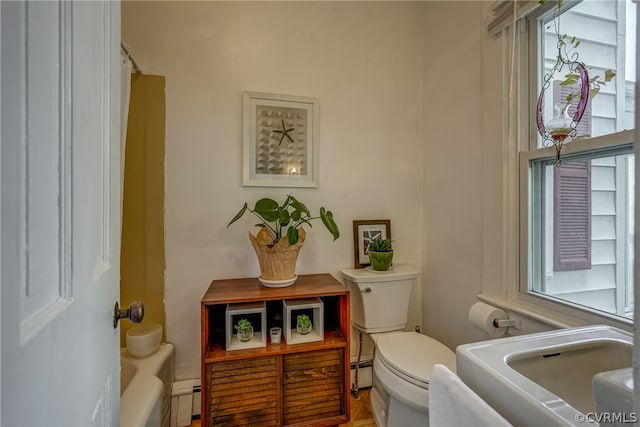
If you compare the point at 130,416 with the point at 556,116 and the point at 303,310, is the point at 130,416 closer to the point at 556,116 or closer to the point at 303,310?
the point at 303,310

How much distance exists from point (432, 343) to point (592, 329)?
0.71m

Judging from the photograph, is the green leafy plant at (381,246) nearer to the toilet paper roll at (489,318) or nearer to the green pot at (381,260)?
the green pot at (381,260)

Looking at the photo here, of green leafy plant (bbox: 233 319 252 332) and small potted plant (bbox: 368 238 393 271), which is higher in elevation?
small potted plant (bbox: 368 238 393 271)

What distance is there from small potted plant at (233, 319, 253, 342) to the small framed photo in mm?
735

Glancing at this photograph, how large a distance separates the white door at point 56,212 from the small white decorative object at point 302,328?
0.79m

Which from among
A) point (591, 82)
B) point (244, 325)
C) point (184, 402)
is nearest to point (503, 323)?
point (591, 82)

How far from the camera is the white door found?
0.28 meters

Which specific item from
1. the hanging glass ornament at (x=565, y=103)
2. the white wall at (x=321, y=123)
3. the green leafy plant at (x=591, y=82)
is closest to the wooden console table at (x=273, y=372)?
the white wall at (x=321, y=123)

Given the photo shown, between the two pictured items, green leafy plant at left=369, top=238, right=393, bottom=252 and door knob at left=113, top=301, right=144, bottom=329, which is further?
green leafy plant at left=369, top=238, right=393, bottom=252

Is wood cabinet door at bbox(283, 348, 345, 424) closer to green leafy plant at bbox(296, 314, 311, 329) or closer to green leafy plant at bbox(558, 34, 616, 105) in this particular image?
green leafy plant at bbox(296, 314, 311, 329)

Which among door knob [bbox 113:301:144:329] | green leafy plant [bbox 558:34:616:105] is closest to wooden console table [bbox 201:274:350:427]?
door knob [bbox 113:301:144:329]

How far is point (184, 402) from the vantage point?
1.50 m

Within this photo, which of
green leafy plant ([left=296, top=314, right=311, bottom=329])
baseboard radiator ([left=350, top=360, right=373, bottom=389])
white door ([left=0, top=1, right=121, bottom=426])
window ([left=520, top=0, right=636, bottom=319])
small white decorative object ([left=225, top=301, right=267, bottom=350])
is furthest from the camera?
baseboard radiator ([left=350, top=360, right=373, bottom=389])

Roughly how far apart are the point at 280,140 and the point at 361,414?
161 centimetres
